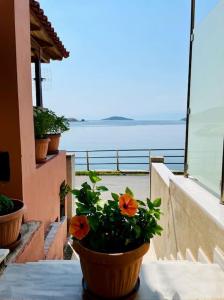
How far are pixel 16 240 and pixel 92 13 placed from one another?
15.8 feet

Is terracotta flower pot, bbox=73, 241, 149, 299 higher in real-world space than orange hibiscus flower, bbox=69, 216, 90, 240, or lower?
lower

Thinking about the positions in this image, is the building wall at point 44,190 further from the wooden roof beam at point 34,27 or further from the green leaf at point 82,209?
the wooden roof beam at point 34,27

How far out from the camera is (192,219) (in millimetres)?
2037

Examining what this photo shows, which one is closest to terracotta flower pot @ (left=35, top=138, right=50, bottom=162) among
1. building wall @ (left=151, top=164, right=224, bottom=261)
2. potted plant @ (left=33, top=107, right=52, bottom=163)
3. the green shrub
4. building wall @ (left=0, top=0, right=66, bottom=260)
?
potted plant @ (left=33, top=107, right=52, bottom=163)

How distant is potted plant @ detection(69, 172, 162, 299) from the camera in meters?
0.99

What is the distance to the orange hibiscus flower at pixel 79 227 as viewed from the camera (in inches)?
39.6

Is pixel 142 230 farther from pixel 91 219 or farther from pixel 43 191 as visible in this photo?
pixel 43 191

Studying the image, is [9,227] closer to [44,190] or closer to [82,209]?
[82,209]

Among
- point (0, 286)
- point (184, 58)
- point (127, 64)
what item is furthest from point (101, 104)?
point (0, 286)

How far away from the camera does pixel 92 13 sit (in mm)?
5082

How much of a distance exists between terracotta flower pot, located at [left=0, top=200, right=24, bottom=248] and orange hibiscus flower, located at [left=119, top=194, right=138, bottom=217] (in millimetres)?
873

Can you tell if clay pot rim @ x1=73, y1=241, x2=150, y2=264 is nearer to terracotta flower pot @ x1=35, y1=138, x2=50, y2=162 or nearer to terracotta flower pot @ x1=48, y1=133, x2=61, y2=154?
terracotta flower pot @ x1=35, y1=138, x2=50, y2=162

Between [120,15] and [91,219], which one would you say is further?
[120,15]

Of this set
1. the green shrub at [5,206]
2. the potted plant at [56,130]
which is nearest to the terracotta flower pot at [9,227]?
the green shrub at [5,206]
